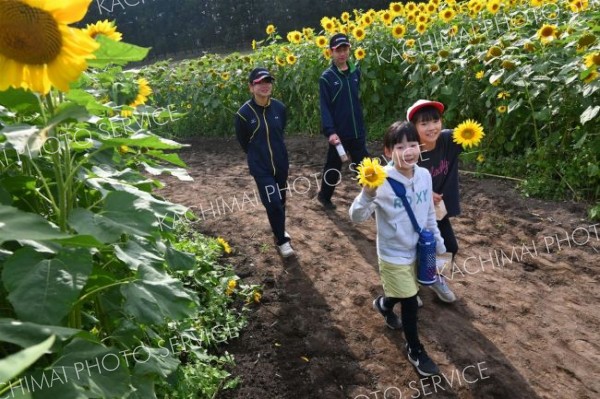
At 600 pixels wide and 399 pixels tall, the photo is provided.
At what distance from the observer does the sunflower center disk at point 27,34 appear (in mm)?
930

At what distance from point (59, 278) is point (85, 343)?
0.16 meters

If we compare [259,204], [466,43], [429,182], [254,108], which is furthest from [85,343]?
[466,43]

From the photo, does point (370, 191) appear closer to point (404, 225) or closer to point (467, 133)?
point (404, 225)

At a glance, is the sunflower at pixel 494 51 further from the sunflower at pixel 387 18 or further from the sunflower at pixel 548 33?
the sunflower at pixel 387 18

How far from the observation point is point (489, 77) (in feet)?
16.4

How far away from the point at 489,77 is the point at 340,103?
1602mm

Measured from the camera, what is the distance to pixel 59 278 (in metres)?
1.06

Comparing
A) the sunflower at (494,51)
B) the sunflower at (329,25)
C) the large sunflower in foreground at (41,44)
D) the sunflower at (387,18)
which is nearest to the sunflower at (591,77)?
the sunflower at (494,51)

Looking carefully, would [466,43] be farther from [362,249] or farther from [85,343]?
[85,343]

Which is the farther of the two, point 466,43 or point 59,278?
point 466,43

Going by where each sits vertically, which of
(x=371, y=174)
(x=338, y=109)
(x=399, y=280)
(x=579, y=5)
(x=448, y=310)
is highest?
(x=579, y=5)

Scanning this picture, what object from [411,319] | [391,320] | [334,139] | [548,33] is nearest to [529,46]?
[548,33]

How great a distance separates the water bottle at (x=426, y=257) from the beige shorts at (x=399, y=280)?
46 millimetres

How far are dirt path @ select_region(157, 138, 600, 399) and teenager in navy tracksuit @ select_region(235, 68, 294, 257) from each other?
29 centimetres
